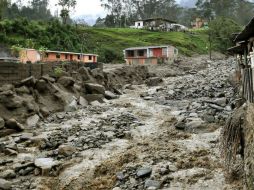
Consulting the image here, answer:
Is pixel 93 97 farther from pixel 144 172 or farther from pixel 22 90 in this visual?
pixel 144 172

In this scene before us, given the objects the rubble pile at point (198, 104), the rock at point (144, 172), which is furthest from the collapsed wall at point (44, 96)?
the rock at point (144, 172)

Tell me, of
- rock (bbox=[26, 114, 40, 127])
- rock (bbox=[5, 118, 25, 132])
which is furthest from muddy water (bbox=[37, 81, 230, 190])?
rock (bbox=[5, 118, 25, 132])

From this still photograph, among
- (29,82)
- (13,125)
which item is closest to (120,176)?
(13,125)

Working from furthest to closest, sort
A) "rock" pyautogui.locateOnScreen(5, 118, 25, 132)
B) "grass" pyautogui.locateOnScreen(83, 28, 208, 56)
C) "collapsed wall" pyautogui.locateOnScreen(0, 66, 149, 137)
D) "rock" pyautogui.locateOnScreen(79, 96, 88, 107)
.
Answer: "grass" pyautogui.locateOnScreen(83, 28, 208, 56) → "rock" pyautogui.locateOnScreen(79, 96, 88, 107) → "collapsed wall" pyautogui.locateOnScreen(0, 66, 149, 137) → "rock" pyautogui.locateOnScreen(5, 118, 25, 132)

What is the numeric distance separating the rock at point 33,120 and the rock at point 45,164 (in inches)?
295

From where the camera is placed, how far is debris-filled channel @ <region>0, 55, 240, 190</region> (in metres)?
12.7

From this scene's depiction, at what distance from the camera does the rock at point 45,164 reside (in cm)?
1406

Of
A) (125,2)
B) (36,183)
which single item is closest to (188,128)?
(36,183)

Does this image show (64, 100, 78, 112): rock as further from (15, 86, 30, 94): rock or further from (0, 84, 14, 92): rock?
(0, 84, 14, 92): rock

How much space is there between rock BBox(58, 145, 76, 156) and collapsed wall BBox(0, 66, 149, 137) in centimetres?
507

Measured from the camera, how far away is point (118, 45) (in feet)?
272

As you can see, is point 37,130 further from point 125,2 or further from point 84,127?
point 125,2

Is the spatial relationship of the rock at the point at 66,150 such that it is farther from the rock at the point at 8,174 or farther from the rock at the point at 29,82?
the rock at the point at 29,82

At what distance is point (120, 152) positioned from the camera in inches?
635
